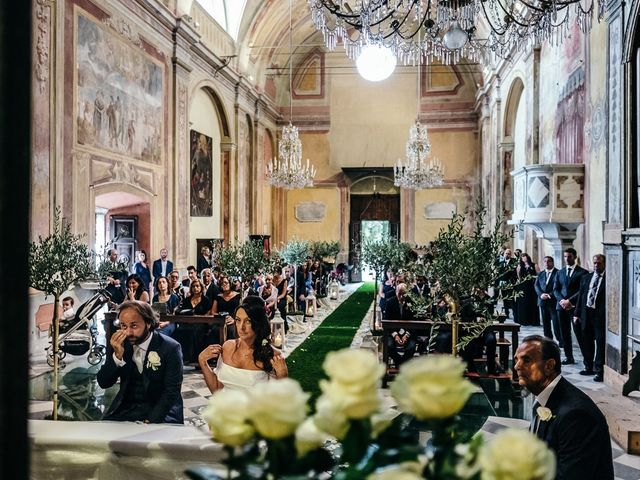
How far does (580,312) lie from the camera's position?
26.0 ft

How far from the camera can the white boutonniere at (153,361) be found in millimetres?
3627

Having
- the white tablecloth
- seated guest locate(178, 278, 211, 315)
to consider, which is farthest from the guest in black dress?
the white tablecloth

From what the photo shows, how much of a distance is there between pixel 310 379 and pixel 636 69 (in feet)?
18.2

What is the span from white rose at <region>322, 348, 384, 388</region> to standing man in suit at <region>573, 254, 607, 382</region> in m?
7.38

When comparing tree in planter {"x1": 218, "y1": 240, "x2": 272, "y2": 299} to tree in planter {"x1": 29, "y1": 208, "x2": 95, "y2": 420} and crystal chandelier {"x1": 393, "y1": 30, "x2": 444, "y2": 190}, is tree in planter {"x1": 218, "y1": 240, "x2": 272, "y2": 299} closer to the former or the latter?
tree in planter {"x1": 29, "y1": 208, "x2": 95, "y2": 420}

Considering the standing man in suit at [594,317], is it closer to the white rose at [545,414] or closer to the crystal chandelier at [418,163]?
the white rose at [545,414]

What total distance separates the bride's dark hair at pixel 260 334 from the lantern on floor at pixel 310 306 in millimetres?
9064

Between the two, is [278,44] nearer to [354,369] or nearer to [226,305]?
[226,305]

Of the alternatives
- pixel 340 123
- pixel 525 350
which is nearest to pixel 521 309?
pixel 525 350

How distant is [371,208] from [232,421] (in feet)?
78.5

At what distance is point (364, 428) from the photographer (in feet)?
3.03

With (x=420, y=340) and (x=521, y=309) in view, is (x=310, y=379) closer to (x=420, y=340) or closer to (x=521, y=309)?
(x=420, y=340)

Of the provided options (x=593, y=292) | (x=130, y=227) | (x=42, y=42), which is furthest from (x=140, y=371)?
(x=130, y=227)

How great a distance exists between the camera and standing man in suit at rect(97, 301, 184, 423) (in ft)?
12.0
